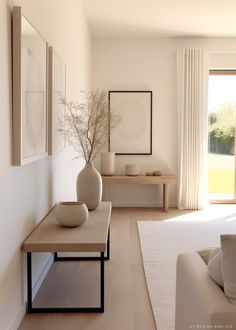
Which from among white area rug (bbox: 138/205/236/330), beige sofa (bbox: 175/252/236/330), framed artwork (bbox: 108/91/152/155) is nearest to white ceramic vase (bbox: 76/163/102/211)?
white area rug (bbox: 138/205/236/330)

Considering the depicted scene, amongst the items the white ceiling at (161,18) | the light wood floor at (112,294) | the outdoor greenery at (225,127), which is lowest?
the light wood floor at (112,294)

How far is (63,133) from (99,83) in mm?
3107

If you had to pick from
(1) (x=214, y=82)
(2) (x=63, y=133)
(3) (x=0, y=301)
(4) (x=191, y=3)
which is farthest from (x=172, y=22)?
(3) (x=0, y=301)

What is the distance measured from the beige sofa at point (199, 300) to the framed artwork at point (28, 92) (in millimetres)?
1125

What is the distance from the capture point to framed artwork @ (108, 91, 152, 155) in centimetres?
688

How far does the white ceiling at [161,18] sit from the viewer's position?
17.1 ft

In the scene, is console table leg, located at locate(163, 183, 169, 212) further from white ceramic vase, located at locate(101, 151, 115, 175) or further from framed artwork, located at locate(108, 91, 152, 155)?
white ceramic vase, located at locate(101, 151, 115, 175)

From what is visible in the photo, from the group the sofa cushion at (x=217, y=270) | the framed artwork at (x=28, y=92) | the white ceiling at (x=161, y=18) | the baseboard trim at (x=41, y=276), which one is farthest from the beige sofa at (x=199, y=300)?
the white ceiling at (x=161, y=18)

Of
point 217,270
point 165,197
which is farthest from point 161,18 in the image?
point 217,270

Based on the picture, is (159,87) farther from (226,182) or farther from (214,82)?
(226,182)

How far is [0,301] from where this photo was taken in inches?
90.0

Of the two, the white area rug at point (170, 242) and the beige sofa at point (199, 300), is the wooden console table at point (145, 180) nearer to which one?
the white area rug at point (170, 242)

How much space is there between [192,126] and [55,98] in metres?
3.53

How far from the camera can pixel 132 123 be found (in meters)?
6.93
